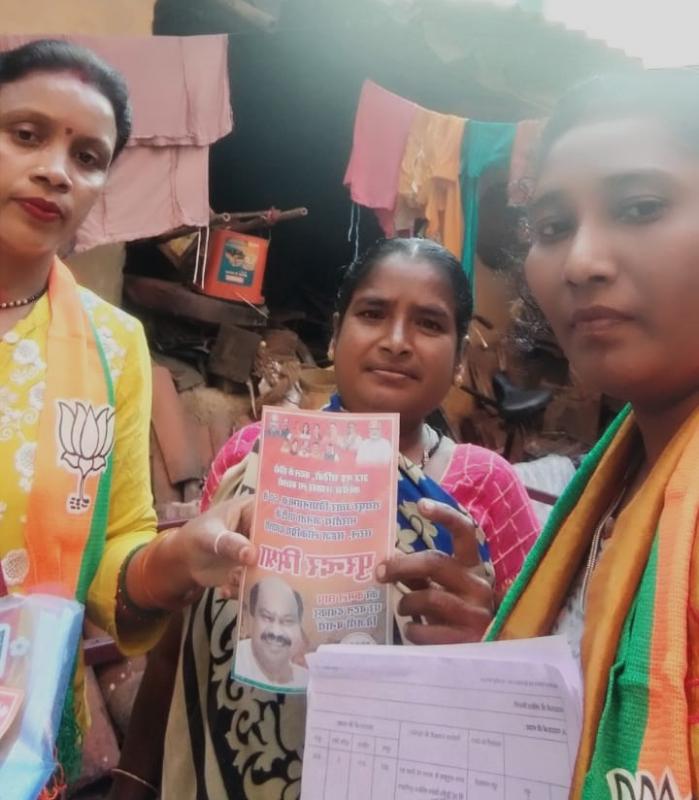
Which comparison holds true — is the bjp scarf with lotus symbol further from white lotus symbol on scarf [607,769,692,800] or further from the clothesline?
the clothesline

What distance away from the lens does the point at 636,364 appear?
57cm

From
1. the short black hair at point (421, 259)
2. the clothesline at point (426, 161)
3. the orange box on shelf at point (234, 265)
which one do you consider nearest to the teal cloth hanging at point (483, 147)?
the clothesline at point (426, 161)

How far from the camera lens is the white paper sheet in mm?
552

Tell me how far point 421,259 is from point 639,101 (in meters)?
0.59

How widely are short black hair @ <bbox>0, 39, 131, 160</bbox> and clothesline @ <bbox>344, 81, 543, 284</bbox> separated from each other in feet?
7.60

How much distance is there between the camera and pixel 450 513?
0.76 m

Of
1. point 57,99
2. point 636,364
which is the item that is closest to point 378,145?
point 57,99

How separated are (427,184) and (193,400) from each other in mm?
1583

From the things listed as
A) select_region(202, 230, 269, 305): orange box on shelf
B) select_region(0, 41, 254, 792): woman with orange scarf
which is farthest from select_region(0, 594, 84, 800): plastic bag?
select_region(202, 230, 269, 305): orange box on shelf

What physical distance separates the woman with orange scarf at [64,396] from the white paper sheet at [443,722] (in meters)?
0.38

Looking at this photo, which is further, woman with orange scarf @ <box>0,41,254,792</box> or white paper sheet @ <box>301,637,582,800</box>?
woman with orange scarf @ <box>0,41,254,792</box>

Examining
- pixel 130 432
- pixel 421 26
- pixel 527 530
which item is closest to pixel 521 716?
pixel 527 530

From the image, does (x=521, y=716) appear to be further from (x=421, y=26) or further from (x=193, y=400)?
(x=421, y=26)

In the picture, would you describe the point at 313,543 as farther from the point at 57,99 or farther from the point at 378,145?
the point at 378,145
